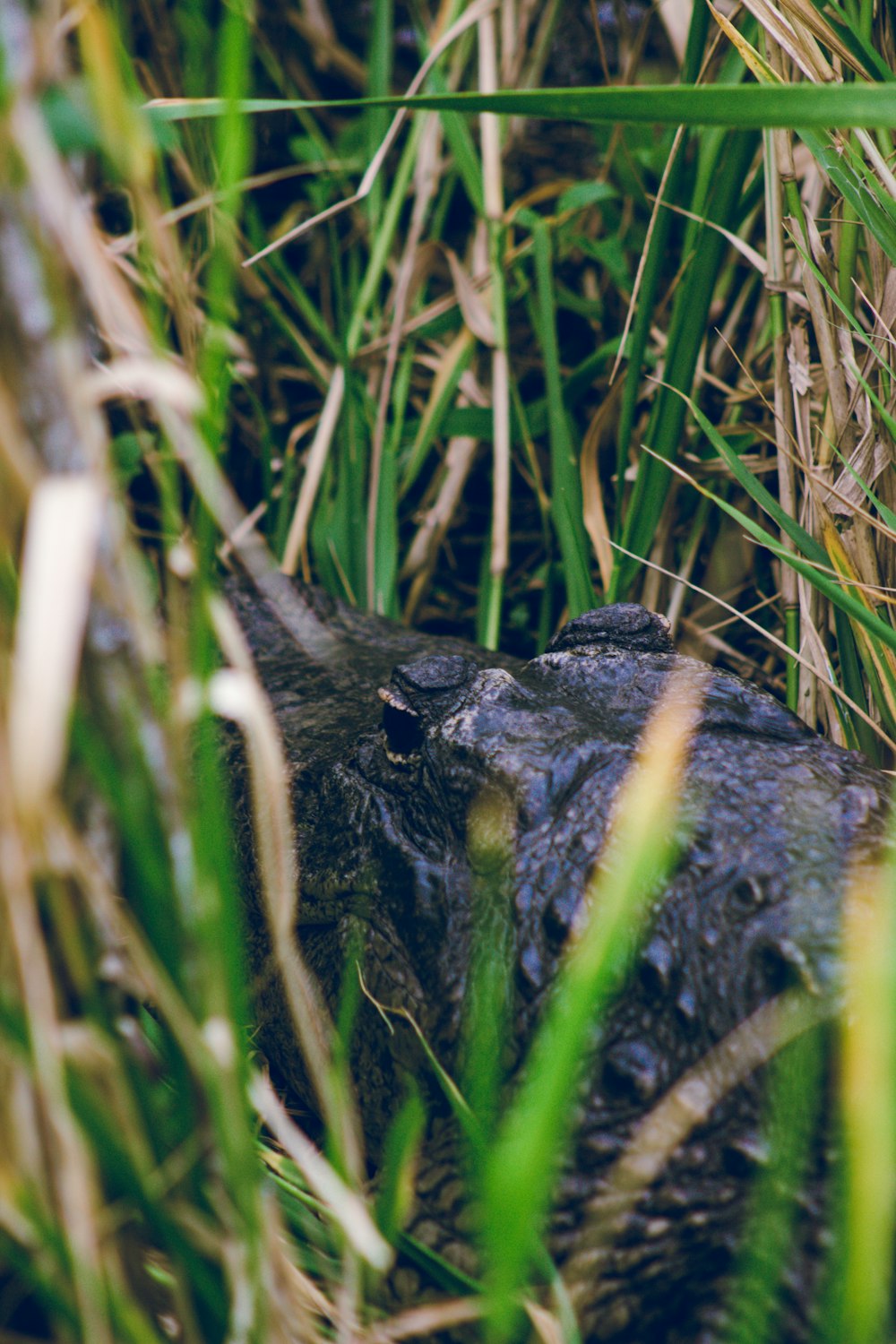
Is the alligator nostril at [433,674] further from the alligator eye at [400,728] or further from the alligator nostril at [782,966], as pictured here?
the alligator nostril at [782,966]

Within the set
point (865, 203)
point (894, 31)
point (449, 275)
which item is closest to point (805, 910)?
point (865, 203)

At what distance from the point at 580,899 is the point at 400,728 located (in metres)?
0.45

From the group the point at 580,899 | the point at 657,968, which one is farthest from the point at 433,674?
the point at 657,968

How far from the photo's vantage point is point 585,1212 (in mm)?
1079

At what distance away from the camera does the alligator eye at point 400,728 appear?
151cm

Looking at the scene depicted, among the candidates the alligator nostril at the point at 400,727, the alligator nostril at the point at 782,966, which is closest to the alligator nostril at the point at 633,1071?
the alligator nostril at the point at 782,966

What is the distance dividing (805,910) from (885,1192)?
1.16ft

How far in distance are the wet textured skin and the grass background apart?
85 mm

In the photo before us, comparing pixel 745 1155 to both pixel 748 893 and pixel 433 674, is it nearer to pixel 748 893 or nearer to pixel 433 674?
pixel 748 893

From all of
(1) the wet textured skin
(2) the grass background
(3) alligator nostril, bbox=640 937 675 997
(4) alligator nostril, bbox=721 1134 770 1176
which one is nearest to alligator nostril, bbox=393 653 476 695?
(1) the wet textured skin

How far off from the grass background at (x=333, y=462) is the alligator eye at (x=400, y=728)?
25 centimetres

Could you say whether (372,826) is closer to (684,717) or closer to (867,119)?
(684,717)

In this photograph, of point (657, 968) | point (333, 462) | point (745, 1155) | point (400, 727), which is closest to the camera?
point (745, 1155)

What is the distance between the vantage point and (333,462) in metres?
2.75
